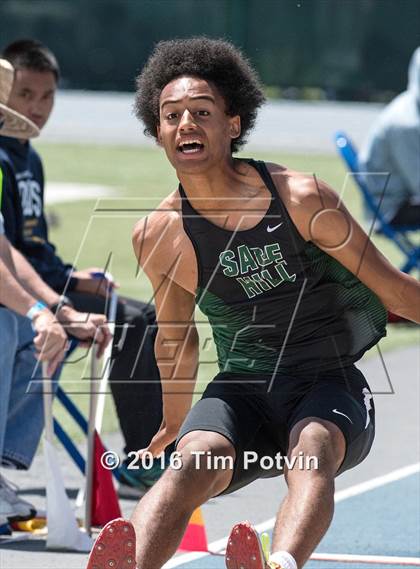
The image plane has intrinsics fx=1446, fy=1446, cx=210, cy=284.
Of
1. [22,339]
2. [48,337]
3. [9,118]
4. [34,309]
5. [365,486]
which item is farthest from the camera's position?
[365,486]

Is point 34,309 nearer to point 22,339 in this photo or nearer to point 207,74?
point 22,339

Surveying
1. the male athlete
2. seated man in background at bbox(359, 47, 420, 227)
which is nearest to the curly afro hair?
the male athlete

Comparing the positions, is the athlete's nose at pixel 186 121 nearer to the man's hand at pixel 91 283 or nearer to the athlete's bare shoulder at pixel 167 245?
the athlete's bare shoulder at pixel 167 245

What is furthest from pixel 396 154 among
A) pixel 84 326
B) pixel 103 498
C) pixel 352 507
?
pixel 103 498

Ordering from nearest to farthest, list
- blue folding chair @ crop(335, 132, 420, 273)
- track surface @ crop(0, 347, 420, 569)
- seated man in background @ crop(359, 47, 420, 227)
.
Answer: track surface @ crop(0, 347, 420, 569) → blue folding chair @ crop(335, 132, 420, 273) → seated man in background @ crop(359, 47, 420, 227)

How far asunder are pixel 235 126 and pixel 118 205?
15.6 ft

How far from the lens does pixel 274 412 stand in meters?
4.59

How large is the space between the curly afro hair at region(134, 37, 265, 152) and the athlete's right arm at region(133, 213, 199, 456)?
1.22 ft

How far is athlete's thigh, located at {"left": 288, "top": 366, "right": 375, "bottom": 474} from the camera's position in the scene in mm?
4371

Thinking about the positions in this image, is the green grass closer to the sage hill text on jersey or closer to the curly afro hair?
the curly afro hair

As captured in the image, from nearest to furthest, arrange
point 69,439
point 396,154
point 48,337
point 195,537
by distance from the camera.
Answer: point 48,337, point 195,537, point 69,439, point 396,154

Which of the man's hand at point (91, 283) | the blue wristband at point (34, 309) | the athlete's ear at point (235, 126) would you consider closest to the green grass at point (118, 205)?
the man's hand at point (91, 283)

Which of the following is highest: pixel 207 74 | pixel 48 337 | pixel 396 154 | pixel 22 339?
pixel 207 74

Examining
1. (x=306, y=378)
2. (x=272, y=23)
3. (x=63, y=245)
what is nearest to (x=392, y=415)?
(x=306, y=378)
